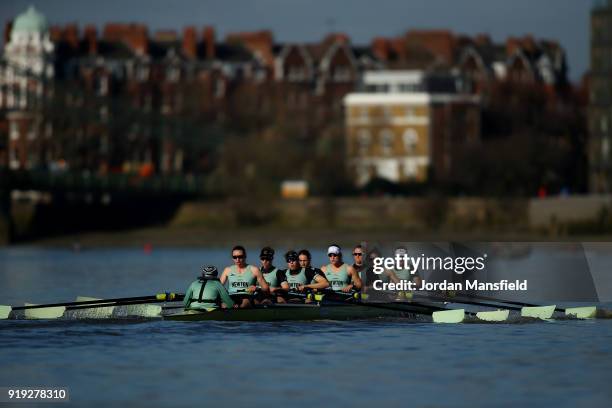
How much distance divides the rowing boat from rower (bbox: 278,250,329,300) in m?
0.61

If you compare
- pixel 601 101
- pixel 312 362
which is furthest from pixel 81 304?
pixel 601 101

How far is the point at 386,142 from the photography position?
12106 cm

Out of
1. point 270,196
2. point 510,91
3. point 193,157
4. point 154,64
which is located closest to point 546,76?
point 510,91

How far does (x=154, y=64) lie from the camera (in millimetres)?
142500

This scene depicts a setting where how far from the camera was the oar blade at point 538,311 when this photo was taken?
123 ft

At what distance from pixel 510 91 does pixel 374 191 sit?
39.0 metres

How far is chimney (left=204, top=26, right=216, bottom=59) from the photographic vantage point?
145m

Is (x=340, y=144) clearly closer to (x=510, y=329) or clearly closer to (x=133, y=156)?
(x=133, y=156)

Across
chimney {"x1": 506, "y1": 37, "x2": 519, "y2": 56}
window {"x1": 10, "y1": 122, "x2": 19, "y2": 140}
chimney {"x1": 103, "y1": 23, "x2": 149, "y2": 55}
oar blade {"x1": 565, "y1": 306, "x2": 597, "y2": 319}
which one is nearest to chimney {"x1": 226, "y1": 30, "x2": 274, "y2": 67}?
chimney {"x1": 103, "y1": 23, "x2": 149, "y2": 55}

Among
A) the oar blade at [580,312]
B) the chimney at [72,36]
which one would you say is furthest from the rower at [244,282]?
the chimney at [72,36]

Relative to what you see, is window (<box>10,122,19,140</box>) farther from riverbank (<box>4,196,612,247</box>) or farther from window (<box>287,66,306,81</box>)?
window (<box>287,66,306,81</box>)

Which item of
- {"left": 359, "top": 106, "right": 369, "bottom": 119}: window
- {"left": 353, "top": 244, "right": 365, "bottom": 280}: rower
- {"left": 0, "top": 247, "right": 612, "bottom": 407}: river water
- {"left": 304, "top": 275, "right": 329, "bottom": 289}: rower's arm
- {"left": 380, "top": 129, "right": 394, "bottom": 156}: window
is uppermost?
{"left": 359, "top": 106, "right": 369, "bottom": 119}: window

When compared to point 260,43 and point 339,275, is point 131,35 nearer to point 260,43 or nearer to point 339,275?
point 260,43

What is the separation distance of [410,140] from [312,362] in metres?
90.6
